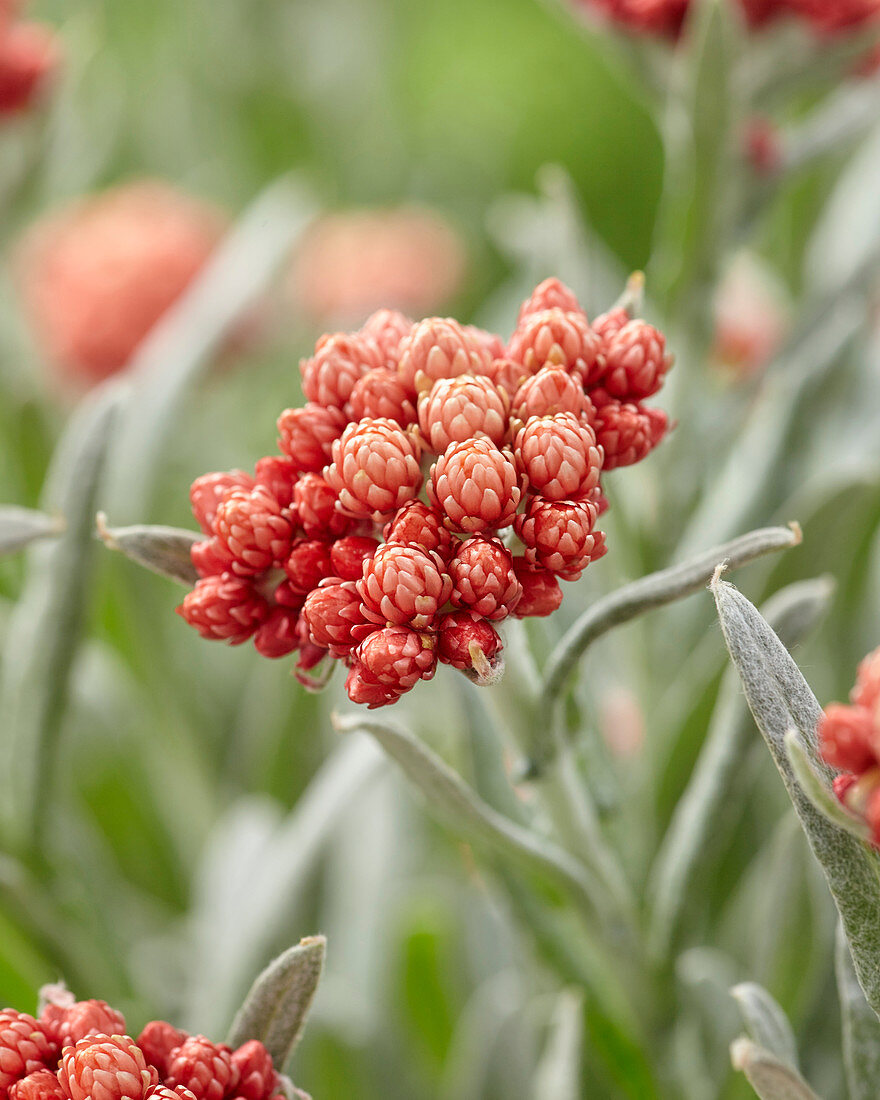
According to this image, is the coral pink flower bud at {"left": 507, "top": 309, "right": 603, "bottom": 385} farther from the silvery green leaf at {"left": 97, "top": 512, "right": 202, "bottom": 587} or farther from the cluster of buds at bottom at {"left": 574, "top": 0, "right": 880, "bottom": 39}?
the cluster of buds at bottom at {"left": 574, "top": 0, "right": 880, "bottom": 39}

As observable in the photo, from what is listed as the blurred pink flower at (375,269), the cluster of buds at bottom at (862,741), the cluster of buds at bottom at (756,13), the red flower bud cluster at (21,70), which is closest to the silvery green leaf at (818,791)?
the cluster of buds at bottom at (862,741)

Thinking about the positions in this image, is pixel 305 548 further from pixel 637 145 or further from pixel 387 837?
pixel 637 145

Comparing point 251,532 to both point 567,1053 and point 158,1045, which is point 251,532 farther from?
point 567,1053

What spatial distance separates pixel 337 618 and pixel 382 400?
0.08 m

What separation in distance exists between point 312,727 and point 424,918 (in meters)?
0.18

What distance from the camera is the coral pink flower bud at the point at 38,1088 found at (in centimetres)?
35

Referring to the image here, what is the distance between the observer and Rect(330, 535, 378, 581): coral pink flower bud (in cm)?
39

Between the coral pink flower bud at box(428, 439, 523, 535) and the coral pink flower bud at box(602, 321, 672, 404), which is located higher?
the coral pink flower bud at box(602, 321, 672, 404)

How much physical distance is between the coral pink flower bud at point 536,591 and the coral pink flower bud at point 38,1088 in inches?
8.4

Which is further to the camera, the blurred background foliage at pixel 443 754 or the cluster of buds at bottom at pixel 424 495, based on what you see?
the blurred background foliage at pixel 443 754

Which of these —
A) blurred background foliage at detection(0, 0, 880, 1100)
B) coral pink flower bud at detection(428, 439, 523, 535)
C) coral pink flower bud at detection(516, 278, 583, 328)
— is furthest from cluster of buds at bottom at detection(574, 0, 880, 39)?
coral pink flower bud at detection(428, 439, 523, 535)

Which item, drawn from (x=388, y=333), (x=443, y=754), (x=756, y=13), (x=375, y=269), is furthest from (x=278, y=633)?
(x=375, y=269)

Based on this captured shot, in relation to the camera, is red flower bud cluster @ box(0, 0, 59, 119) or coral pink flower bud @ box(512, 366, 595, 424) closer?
coral pink flower bud @ box(512, 366, 595, 424)

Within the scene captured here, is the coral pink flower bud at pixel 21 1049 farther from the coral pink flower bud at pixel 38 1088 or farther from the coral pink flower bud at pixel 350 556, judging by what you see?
the coral pink flower bud at pixel 350 556
